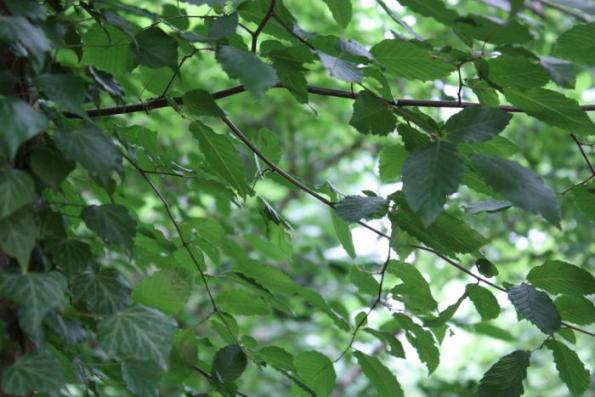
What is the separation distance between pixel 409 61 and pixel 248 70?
18 centimetres

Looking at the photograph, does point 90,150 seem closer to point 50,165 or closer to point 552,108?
→ point 50,165

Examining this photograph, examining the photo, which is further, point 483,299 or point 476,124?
point 483,299

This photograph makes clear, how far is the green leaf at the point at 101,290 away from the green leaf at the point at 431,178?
23 cm

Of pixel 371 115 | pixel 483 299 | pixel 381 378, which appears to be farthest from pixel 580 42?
pixel 381 378

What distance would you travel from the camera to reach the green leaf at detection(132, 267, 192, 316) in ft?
2.40

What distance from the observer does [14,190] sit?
529 mm

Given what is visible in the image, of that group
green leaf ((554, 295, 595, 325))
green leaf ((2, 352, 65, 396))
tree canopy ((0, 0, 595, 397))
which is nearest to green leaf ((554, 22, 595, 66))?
tree canopy ((0, 0, 595, 397))

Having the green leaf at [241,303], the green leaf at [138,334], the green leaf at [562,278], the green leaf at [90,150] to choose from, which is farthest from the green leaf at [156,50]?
the green leaf at [562,278]

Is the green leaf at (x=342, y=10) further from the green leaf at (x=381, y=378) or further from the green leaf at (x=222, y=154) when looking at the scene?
the green leaf at (x=381, y=378)

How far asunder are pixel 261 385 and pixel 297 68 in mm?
3241

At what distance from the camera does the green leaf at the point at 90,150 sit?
0.56 m

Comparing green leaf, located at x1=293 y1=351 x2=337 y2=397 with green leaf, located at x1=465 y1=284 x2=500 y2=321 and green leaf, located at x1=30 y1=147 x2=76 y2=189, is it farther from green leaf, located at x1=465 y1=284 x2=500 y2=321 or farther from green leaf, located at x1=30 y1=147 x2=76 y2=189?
green leaf, located at x1=30 y1=147 x2=76 y2=189

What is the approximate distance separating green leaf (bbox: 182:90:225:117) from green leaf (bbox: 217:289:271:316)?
0.24 metres

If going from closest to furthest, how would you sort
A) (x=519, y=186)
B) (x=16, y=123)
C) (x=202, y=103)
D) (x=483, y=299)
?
1. (x=16, y=123)
2. (x=519, y=186)
3. (x=202, y=103)
4. (x=483, y=299)
